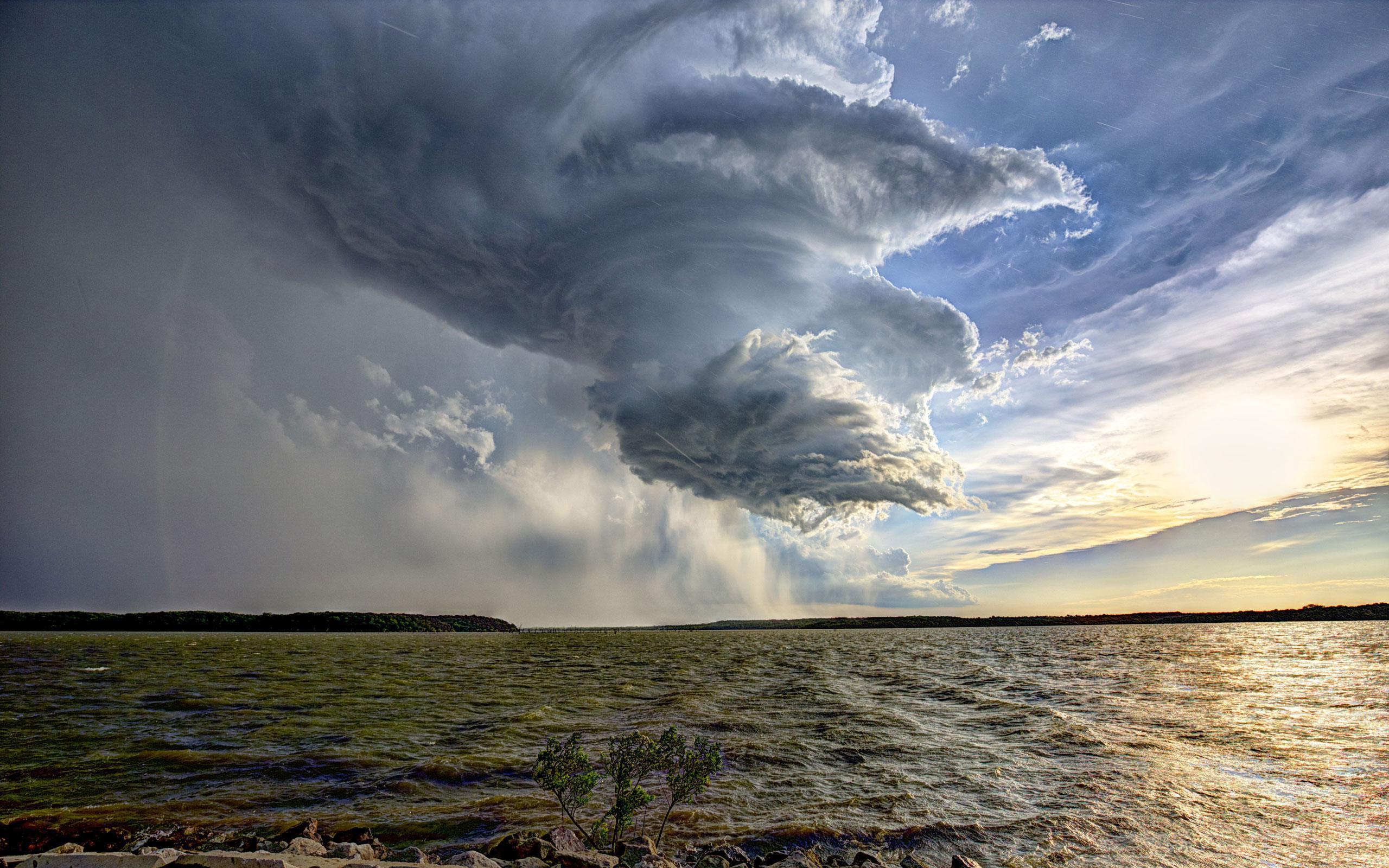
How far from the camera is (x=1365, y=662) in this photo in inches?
2515

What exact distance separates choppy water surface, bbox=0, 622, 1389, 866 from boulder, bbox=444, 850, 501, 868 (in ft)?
10.4

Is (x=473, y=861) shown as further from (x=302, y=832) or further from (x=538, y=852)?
(x=302, y=832)

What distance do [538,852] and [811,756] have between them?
1292cm

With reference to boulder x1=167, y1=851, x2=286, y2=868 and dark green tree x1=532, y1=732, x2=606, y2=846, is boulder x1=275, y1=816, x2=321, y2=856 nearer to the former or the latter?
boulder x1=167, y1=851, x2=286, y2=868

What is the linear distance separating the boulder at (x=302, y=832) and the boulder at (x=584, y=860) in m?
5.62

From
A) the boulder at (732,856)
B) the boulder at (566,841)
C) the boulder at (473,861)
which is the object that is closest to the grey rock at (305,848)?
the boulder at (473,861)

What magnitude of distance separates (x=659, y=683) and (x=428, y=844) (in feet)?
109

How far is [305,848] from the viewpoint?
1131 cm

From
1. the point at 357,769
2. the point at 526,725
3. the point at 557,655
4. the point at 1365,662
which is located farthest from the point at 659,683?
the point at 1365,662

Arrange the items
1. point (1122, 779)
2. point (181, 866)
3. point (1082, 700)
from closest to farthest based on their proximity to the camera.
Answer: point (181, 866)
point (1122, 779)
point (1082, 700)

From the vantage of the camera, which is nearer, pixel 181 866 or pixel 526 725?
pixel 181 866

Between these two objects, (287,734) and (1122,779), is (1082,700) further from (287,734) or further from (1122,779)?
(287,734)

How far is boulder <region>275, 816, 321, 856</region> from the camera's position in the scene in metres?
13.0

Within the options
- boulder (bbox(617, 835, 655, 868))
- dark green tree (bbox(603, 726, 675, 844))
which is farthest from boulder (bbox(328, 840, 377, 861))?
boulder (bbox(617, 835, 655, 868))
